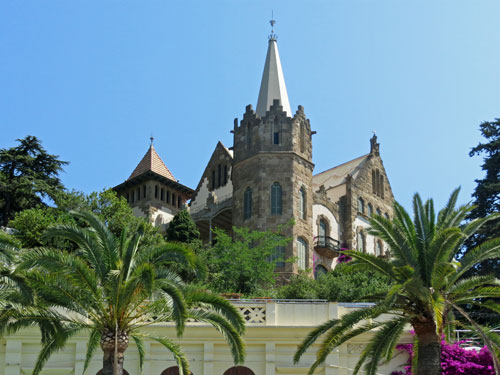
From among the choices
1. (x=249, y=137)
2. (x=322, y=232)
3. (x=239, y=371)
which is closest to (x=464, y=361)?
(x=239, y=371)

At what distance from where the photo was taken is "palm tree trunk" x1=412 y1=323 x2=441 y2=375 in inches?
984

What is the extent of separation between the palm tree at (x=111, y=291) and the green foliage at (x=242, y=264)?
1493 cm

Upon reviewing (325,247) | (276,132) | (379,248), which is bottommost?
(325,247)

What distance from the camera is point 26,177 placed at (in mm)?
53094

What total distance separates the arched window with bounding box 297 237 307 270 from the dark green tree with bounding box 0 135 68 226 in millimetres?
14120

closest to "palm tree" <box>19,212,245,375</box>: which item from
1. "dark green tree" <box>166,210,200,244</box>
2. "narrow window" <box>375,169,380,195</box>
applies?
"dark green tree" <box>166,210,200,244</box>

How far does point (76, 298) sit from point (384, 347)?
8.74 m

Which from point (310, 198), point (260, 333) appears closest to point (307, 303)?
point (260, 333)

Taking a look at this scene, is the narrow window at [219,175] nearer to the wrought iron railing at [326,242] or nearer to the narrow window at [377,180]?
the wrought iron railing at [326,242]

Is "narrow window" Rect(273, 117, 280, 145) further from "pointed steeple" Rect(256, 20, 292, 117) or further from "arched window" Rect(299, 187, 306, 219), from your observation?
"arched window" Rect(299, 187, 306, 219)

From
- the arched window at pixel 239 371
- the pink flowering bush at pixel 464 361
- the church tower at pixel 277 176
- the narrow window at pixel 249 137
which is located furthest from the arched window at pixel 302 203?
the pink flowering bush at pixel 464 361

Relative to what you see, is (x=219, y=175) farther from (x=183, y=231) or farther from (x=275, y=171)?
(x=183, y=231)

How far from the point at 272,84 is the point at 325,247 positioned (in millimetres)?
10861

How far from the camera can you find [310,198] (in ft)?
167
